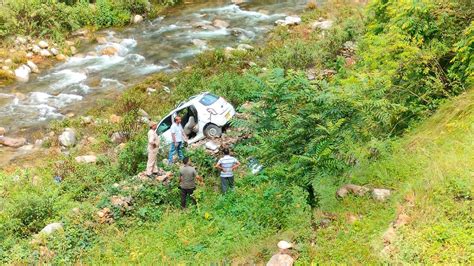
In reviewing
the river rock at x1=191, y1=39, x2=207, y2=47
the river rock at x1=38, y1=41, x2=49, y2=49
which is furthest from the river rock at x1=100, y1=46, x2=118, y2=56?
the river rock at x1=191, y1=39, x2=207, y2=47

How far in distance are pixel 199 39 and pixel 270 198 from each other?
1473 cm

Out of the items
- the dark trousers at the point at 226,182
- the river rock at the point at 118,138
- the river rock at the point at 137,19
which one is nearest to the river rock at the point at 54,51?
the river rock at the point at 137,19

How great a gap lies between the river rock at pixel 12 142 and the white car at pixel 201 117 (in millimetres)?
5341

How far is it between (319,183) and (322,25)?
15.9 meters

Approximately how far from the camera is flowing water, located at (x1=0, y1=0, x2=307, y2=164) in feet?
58.0

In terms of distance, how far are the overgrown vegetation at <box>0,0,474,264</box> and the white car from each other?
1.08 m

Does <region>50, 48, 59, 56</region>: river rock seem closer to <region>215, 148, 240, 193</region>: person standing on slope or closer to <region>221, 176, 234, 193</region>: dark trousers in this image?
<region>215, 148, 240, 193</region>: person standing on slope

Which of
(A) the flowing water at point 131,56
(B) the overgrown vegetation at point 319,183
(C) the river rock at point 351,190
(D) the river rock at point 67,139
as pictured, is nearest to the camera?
(B) the overgrown vegetation at point 319,183

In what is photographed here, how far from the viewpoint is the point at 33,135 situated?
15.9m

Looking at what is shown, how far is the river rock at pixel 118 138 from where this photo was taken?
47.5 feet

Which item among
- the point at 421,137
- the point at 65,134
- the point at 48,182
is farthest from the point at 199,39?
the point at 421,137

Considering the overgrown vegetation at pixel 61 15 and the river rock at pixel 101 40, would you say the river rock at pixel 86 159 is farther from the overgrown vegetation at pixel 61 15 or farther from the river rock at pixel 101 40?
the overgrown vegetation at pixel 61 15

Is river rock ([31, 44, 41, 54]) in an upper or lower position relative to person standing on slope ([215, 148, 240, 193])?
lower

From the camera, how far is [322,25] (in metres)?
22.2
